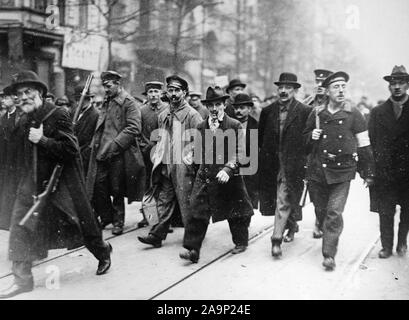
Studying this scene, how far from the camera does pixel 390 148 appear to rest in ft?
20.5

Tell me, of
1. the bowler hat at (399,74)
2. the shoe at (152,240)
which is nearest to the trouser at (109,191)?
the shoe at (152,240)

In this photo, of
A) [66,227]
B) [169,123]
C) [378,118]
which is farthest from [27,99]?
[378,118]

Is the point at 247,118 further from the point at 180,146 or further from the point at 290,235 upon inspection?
the point at 290,235

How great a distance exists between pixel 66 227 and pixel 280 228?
251cm

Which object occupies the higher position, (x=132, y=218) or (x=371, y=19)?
(x=371, y=19)

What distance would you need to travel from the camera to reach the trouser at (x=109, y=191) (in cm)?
757

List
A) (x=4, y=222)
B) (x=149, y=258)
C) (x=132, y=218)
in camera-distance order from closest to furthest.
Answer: (x=4, y=222)
(x=149, y=258)
(x=132, y=218)

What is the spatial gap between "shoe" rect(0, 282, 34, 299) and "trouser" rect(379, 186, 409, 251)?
3930mm

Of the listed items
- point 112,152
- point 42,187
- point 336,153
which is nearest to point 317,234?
point 336,153

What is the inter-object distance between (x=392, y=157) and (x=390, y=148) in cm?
11

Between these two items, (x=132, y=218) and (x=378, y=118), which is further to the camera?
(x=132, y=218)

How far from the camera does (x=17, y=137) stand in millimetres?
5051

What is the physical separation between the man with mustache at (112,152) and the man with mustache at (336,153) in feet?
8.74
